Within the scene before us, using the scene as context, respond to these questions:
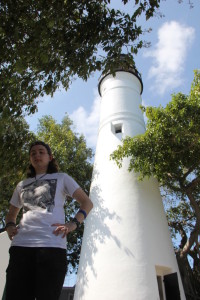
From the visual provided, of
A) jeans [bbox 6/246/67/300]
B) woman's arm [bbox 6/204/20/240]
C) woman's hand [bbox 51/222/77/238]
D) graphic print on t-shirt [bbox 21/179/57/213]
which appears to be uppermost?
graphic print on t-shirt [bbox 21/179/57/213]

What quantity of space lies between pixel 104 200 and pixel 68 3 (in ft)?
22.0

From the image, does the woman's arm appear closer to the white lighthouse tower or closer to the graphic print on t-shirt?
the graphic print on t-shirt

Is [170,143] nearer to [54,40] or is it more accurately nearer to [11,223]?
[54,40]

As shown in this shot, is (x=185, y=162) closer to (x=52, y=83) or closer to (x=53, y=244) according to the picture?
(x=52, y=83)

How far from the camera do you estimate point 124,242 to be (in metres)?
7.69

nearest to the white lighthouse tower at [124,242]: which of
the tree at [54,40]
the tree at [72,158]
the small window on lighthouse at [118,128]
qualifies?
the small window on lighthouse at [118,128]

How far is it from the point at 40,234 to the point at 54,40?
8.21ft

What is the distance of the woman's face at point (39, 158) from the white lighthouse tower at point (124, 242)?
5746 mm

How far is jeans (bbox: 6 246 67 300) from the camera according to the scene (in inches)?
65.8

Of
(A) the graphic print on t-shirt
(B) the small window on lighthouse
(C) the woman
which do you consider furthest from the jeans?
(B) the small window on lighthouse

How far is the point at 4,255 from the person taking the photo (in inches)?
176

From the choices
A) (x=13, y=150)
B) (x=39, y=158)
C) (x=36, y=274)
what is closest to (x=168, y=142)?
(x=13, y=150)

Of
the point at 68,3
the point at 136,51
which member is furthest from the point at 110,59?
the point at 68,3

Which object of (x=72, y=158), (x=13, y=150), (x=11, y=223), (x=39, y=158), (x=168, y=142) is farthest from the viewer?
(x=72, y=158)
